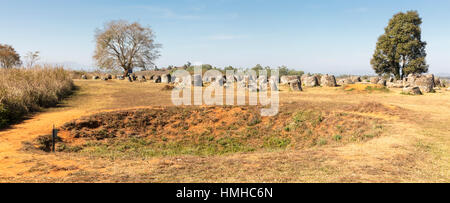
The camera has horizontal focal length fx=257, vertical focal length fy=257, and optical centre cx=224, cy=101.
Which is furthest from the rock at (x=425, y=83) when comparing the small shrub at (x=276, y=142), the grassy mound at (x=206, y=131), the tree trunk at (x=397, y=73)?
the small shrub at (x=276, y=142)

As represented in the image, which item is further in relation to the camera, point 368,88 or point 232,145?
point 368,88

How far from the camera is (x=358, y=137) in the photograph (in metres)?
7.50

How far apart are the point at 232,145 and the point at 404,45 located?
83.6ft

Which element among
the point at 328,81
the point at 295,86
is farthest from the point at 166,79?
the point at 328,81

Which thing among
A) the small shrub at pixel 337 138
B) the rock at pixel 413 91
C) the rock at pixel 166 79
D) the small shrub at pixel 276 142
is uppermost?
the rock at pixel 166 79

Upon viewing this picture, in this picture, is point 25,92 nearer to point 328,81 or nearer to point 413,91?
point 328,81

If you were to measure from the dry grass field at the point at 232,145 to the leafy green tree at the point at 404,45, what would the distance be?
1867 cm

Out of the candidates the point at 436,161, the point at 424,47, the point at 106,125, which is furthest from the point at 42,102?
the point at 424,47

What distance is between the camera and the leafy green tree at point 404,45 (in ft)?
84.7

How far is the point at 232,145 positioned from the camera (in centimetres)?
892

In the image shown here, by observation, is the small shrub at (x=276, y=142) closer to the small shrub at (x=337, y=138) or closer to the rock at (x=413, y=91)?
the small shrub at (x=337, y=138)
